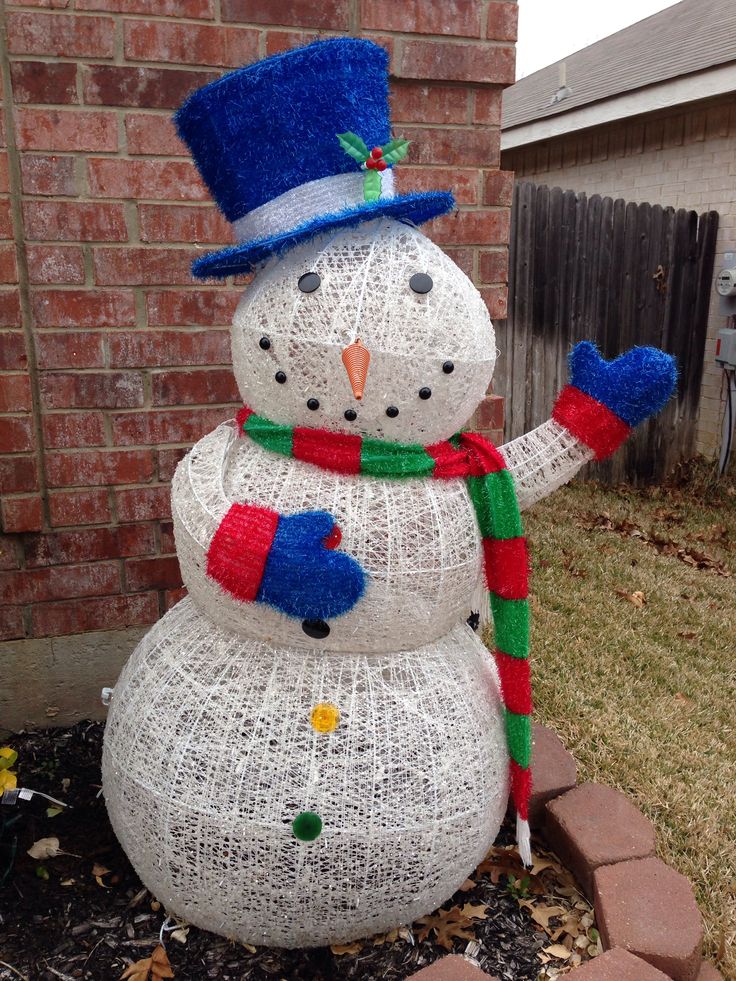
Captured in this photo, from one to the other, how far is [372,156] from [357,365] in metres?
0.43

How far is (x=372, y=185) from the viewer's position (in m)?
1.58

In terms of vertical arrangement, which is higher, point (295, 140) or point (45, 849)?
point (295, 140)

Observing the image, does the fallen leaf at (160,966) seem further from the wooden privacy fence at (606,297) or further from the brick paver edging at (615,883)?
the wooden privacy fence at (606,297)

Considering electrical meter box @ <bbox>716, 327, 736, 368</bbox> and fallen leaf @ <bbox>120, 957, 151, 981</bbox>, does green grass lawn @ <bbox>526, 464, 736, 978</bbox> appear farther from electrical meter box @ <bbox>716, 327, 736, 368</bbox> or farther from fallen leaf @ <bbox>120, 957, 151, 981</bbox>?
fallen leaf @ <bbox>120, 957, 151, 981</bbox>

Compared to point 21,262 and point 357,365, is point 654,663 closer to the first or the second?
point 357,365

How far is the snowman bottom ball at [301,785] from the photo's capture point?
157 cm

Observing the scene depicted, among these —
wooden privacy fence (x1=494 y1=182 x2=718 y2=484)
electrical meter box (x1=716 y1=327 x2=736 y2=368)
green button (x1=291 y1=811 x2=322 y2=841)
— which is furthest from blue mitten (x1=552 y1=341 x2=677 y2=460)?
electrical meter box (x1=716 y1=327 x2=736 y2=368)

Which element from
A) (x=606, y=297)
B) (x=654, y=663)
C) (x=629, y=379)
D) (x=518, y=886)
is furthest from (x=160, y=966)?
(x=606, y=297)

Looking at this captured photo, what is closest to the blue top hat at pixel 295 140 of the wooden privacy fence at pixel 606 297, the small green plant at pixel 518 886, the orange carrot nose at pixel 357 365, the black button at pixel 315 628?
the orange carrot nose at pixel 357 365

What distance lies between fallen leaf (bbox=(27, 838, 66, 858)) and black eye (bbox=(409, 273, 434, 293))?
5.50 ft

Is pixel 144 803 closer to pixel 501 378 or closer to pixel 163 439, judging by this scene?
pixel 163 439

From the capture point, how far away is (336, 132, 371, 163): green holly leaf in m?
1.53

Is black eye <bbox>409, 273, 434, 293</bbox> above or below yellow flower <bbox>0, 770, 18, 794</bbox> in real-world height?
above

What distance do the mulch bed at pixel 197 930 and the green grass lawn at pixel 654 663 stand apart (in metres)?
0.42
